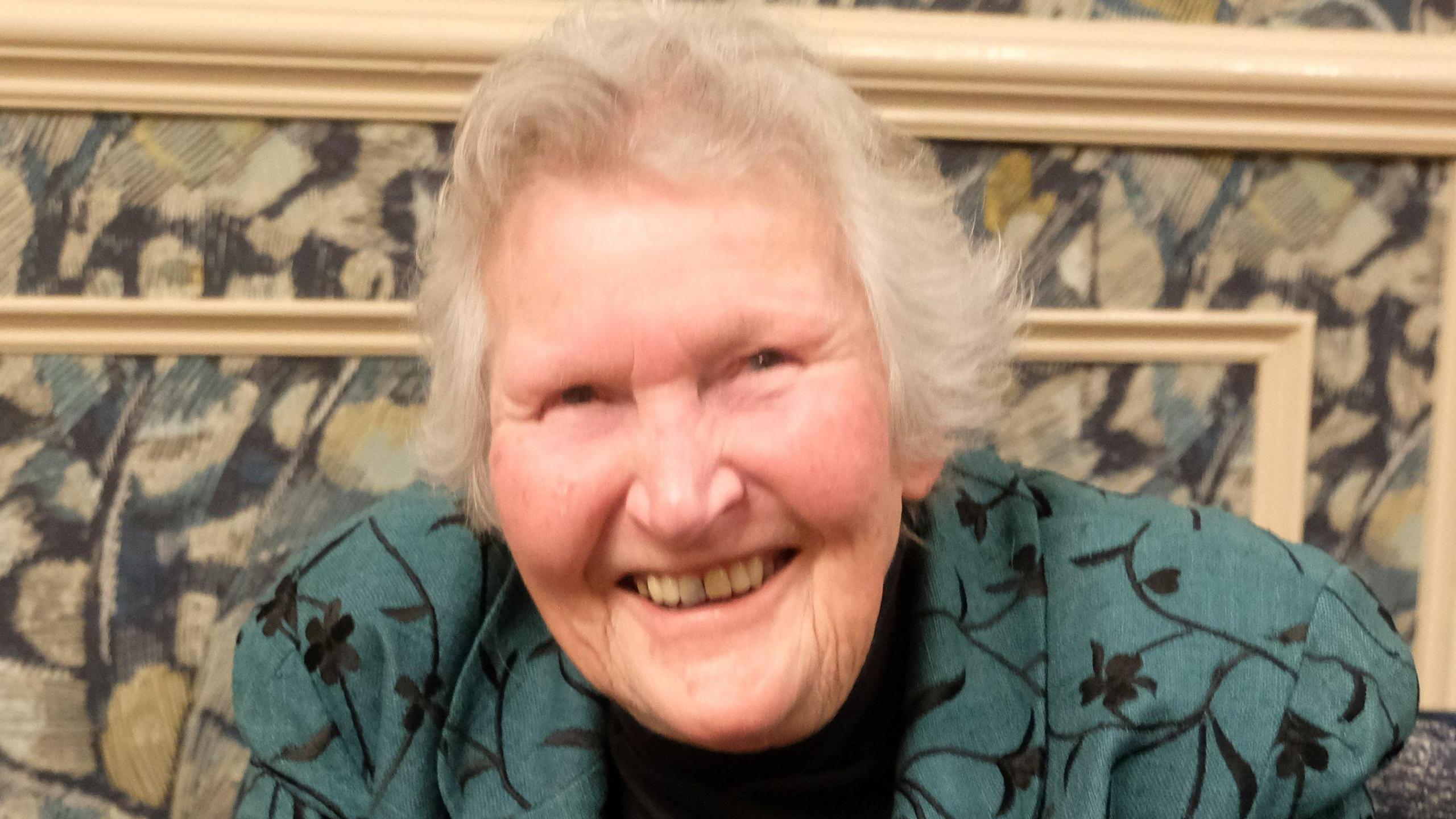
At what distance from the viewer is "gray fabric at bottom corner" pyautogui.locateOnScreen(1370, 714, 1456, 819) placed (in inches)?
36.0

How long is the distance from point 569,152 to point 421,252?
19.4 inches

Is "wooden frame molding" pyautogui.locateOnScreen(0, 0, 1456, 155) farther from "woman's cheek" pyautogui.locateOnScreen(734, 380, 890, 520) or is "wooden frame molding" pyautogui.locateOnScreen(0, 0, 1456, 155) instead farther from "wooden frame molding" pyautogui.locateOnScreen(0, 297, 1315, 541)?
"woman's cheek" pyautogui.locateOnScreen(734, 380, 890, 520)

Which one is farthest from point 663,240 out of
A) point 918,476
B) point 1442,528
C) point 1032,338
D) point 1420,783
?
point 1442,528

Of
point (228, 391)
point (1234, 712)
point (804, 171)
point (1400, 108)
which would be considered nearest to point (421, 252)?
point (228, 391)

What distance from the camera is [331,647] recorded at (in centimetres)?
98

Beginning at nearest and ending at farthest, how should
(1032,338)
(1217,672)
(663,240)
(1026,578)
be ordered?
1. (663,240)
2. (1217,672)
3. (1026,578)
4. (1032,338)

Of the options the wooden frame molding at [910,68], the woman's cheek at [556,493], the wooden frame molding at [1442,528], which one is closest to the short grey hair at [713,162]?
the woman's cheek at [556,493]

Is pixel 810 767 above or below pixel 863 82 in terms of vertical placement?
below

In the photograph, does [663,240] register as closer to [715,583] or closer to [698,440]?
[698,440]

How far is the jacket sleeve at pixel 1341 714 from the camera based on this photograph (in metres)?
0.79

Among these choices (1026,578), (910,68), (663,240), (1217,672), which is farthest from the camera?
(910,68)

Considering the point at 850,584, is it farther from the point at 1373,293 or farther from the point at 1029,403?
the point at 1373,293

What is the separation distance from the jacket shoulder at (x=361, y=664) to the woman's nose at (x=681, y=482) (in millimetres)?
362

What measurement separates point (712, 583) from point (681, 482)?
0.11m
